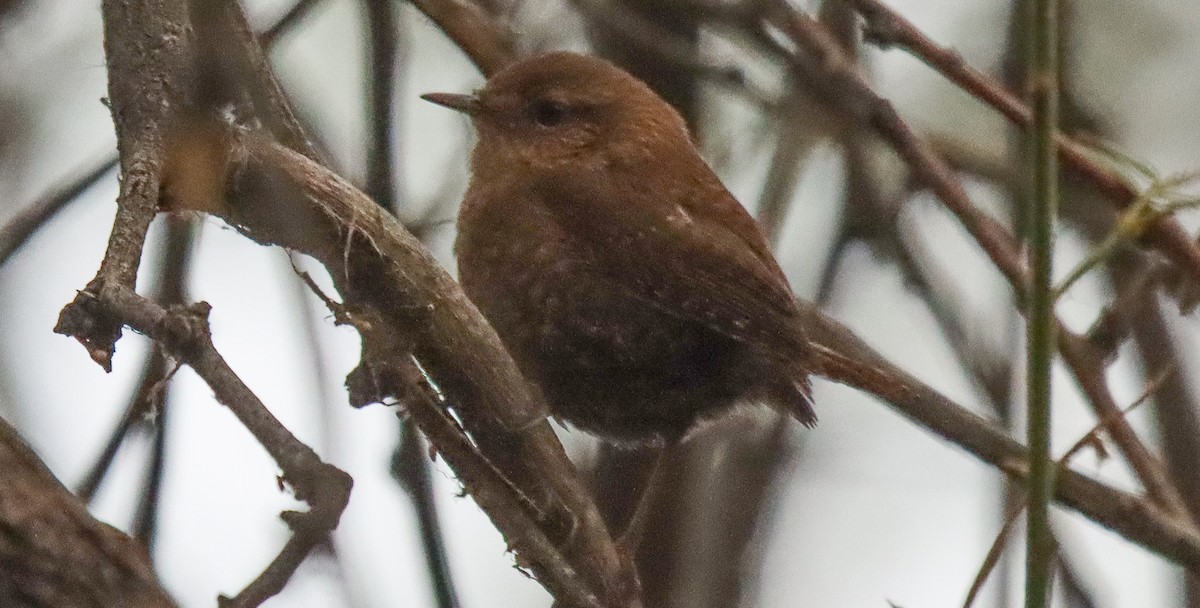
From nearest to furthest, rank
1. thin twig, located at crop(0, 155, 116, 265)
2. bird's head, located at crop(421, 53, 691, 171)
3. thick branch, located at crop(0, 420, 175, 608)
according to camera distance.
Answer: thick branch, located at crop(0, 420, 175, 608) < thin twig, located at crop(0, 155, 116, 265) < bird's head, located at crop(421, 53, 691, 171)

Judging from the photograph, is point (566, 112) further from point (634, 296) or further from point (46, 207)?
point (46, 207)

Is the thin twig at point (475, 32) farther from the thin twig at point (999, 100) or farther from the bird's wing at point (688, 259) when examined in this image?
the thin twig at point (999, 100)

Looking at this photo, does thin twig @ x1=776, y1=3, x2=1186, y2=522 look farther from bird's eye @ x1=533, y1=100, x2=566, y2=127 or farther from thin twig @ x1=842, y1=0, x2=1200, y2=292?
bird's eye @ x1=533, y1=100, x2=566, y2=127

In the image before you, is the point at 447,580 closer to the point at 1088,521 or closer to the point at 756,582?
the point at 756,582

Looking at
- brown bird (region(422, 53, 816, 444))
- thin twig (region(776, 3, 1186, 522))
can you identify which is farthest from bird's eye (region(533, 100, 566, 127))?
thin twig (region(776, 3, 1186, 522))

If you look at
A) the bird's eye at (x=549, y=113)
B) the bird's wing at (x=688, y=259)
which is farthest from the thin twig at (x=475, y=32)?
the bird's wing at (x=688, y=259)

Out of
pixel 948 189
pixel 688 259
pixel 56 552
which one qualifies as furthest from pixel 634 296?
pixel 56 552

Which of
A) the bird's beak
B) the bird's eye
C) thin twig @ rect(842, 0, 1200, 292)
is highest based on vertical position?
thin twig @ rect(842, 0, 1200, 292)
